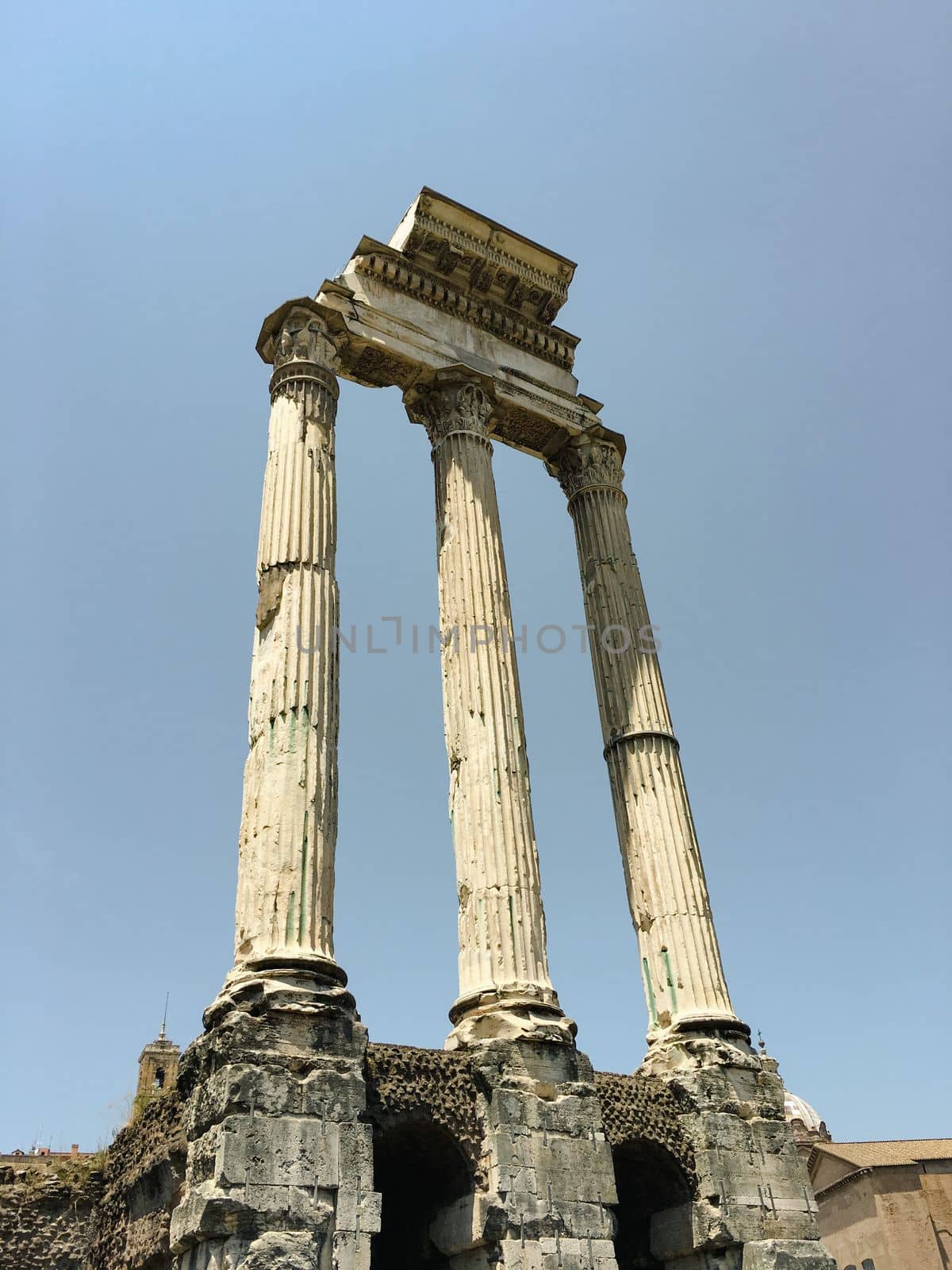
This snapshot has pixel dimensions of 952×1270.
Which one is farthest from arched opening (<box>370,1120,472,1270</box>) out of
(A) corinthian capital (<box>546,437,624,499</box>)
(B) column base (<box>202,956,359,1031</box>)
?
(A) corinthian capital (<box>546,437,624,499</box>)

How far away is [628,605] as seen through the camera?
59.0ft

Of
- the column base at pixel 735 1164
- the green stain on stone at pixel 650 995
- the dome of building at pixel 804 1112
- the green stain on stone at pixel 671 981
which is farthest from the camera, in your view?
the dome of building at pixel 804 1112

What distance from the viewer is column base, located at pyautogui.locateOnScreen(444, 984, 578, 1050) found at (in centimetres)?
1200

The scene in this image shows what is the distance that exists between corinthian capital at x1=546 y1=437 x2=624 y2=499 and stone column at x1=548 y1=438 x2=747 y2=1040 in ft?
0.07

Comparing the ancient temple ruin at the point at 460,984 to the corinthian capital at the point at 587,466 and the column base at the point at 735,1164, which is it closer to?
the column base at the point at 735,1164

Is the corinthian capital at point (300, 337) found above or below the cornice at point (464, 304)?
below

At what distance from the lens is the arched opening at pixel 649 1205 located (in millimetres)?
12875

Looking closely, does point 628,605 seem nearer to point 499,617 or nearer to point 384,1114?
point 499,617

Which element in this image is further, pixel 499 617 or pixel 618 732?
pixel 618 732

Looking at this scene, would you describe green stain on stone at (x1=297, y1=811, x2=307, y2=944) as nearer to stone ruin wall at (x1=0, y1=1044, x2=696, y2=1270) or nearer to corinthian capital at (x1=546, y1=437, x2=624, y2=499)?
stone ruin wall at (x1=0, y1=1044, x2=696, y2=1270)

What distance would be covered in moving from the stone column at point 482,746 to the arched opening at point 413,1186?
47.1 inches

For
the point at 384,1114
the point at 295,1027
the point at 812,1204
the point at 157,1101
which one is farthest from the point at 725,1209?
the point at 157,1101

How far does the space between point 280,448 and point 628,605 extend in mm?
6485

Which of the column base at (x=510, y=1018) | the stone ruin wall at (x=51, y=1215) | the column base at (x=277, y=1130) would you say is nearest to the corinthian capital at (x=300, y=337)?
the column base at (x=277, y=1130)
